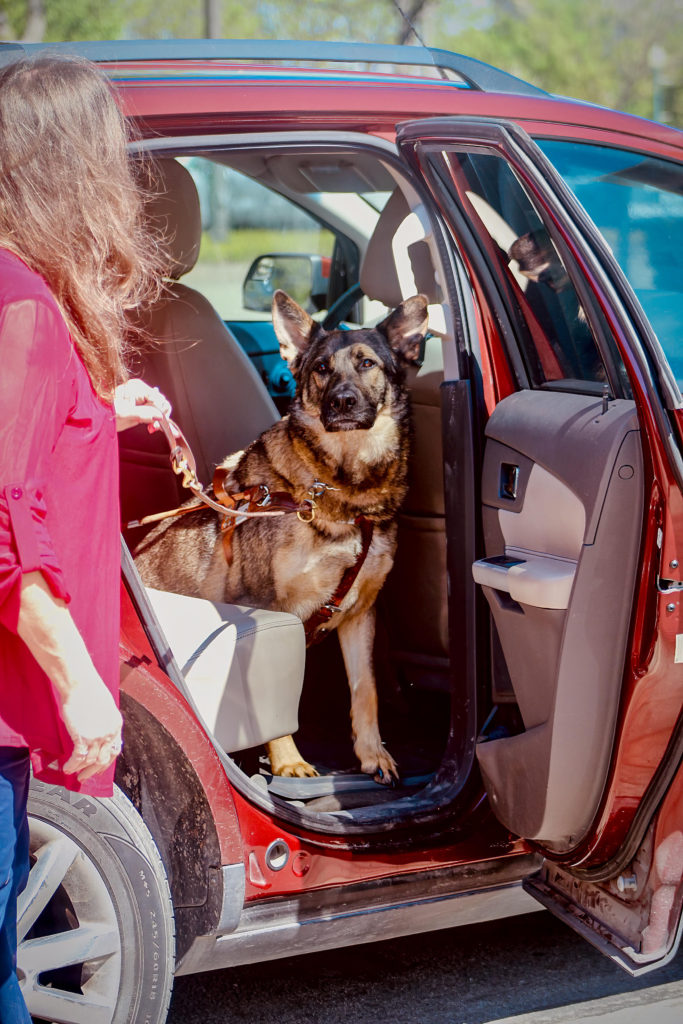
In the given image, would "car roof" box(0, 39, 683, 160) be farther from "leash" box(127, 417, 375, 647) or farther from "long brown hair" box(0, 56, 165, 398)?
"leash" box(127, 417, 375, 647)

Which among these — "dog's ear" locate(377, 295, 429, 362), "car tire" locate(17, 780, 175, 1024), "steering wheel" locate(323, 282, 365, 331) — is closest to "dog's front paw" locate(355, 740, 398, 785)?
"car tire" locate(17, 780, 175, 1024)

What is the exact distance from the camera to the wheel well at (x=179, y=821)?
2041 millimetres

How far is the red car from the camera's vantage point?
76.7 inches

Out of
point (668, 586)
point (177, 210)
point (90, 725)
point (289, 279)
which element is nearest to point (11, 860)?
point (90, 725)

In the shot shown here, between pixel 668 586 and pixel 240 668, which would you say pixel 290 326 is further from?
pixel 668 586

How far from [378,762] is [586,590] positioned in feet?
3.48

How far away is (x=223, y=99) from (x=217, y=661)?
122 cm

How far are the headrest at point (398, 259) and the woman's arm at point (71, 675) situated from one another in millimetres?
1514

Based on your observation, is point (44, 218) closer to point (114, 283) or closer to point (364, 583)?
point (114, 283)

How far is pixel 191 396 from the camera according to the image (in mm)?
3488

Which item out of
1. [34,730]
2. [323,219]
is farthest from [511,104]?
[323,219]

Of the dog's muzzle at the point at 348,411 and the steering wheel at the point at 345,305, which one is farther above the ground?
the steering wheel at the point at 345,305

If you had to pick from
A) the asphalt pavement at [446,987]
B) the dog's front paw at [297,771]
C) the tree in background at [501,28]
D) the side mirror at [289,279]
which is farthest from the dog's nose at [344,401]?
the tree in background at [501,28]

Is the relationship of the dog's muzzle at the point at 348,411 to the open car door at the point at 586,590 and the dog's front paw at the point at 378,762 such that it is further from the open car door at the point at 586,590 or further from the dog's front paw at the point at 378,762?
the dog's front paw at the point at 378,762
